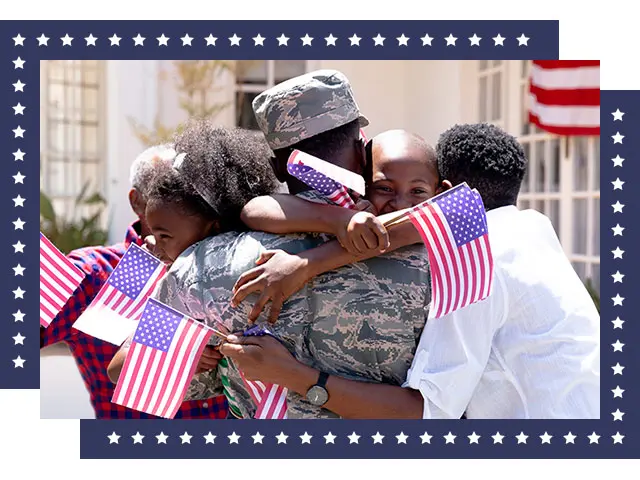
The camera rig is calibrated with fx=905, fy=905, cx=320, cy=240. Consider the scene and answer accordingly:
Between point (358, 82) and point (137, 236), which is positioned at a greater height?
point (358, 82)

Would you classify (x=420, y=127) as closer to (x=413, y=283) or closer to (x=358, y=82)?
(x=358, y=82)

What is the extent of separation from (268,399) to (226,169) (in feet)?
2.12

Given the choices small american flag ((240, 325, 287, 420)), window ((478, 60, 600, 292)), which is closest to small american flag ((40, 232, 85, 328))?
small american flag ((240, 325, 287, 420))

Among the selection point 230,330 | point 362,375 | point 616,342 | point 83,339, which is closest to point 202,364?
point 230,330

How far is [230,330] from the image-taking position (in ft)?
8.09

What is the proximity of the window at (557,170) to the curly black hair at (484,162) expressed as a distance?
4598 millimetres

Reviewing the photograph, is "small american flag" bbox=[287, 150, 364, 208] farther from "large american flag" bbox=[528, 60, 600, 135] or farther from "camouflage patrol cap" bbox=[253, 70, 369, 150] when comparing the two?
"large american flag" bbox=[528, 60, 600, 135]

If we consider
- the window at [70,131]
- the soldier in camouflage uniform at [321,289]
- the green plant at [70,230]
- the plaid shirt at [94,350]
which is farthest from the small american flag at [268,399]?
the window at [70,131]

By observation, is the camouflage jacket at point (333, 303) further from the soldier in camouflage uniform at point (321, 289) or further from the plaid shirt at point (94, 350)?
the plaid shirt at point (94, 350)

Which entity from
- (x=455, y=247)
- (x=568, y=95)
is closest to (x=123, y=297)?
(x=455, y=247)

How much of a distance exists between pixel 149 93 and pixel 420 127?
2680 millimetres

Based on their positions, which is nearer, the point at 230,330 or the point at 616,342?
the point at 230,330

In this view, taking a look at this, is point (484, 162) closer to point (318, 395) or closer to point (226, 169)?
point (226, 169)

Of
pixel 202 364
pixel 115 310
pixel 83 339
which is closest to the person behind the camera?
pixel 202 364
